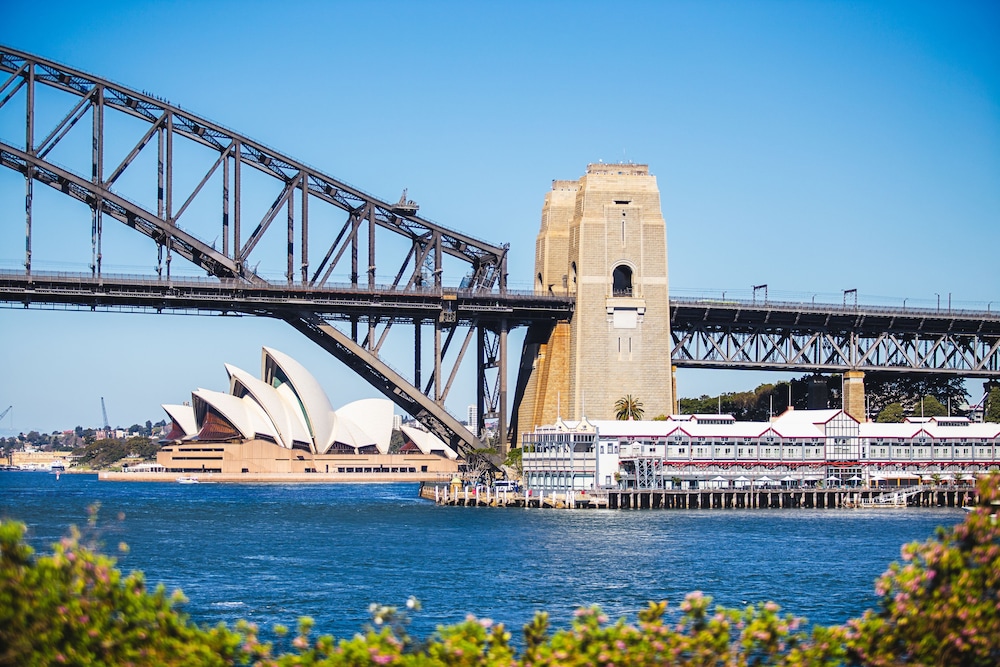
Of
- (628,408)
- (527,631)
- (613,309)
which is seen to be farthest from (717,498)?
(527,631)

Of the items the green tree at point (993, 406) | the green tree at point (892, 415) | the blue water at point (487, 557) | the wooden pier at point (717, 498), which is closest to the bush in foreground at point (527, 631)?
the blue water at point (487, 557)

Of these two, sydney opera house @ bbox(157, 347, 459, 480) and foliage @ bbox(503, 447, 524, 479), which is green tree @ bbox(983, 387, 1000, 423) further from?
sydney opera house @ bbox(157, 347, 459, 480)

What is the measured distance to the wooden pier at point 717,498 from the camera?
95.9 m

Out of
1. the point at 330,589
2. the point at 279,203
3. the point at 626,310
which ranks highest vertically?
the point at 279,203

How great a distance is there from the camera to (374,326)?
102 m

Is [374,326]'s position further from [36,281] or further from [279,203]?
[36,281]

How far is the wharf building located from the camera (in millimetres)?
97250

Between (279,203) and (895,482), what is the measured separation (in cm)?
4544

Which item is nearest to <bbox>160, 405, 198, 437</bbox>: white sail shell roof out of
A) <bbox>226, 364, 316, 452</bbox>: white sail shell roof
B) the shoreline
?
the shoreline

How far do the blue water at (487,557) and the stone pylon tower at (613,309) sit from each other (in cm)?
1404

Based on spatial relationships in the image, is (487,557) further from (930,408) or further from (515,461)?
(930,408)

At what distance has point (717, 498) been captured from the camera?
9762 centimetres

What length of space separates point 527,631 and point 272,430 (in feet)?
479

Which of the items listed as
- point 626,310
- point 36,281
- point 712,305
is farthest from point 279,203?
point 712,305
